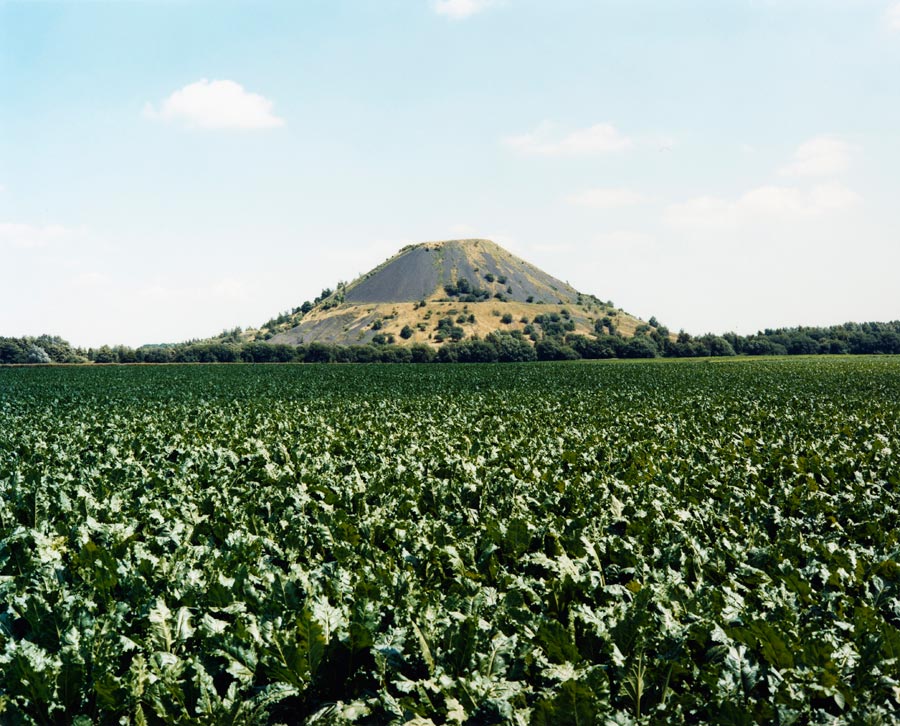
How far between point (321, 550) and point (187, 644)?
256cm

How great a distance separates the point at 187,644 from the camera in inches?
207

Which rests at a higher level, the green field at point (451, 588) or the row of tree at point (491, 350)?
the row of tree at point (491, 350)

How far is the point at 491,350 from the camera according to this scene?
11200 cm

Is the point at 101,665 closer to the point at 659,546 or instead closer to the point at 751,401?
the point at 659,546

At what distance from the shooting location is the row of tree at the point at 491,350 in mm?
111750

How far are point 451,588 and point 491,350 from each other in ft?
348

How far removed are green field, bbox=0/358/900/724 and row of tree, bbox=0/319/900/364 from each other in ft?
328

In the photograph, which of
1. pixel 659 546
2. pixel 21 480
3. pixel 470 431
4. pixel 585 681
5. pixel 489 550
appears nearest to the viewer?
pixel 585 681

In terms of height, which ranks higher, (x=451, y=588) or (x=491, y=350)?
(x=491, y=350)

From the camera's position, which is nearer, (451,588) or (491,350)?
(451,588)

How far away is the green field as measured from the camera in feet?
14.3

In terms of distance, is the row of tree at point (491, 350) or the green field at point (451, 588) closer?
the green field at point (451, 588)

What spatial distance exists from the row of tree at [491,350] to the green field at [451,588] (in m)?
100

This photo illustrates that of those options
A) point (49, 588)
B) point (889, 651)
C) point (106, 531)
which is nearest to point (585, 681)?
point (889, 651)
